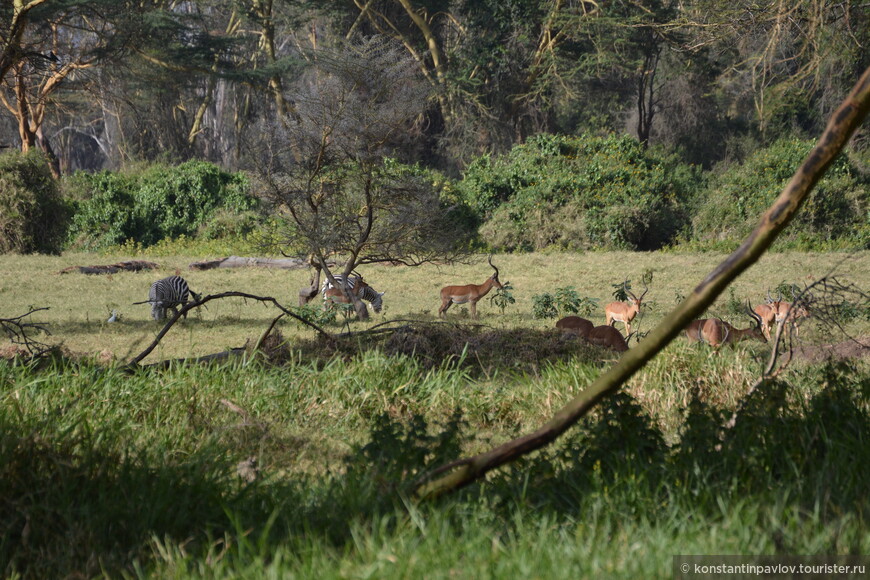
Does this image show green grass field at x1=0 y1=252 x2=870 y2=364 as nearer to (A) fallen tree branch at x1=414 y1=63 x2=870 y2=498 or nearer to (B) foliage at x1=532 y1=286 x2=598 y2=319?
(B) foliage at x1=532 y1=286 x2=598 y2=319

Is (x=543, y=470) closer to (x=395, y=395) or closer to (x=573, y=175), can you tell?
(x=395, y=395)

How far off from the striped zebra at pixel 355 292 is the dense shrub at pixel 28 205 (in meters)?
12.4

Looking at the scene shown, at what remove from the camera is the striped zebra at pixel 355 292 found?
12.9 m

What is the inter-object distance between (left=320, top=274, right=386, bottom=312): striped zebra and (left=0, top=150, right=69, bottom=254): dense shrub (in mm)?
12387

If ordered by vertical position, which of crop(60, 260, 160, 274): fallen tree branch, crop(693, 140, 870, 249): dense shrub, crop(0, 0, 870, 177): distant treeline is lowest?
crop(60, 260, 160, 274): fallen tree branch

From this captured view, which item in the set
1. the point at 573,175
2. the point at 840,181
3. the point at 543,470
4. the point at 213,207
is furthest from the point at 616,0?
the point at 543,470

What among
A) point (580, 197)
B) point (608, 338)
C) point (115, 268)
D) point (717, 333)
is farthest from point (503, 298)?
point (580, 197)

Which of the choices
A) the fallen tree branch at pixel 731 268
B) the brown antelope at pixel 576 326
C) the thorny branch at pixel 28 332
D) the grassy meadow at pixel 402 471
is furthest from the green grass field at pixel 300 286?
the fallen tree branch at pixel 731 268

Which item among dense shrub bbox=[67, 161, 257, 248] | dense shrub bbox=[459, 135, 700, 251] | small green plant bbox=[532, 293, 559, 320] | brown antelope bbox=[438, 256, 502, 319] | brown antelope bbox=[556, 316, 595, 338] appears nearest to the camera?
brown antelope bbox=[556, 316, 595, 338]

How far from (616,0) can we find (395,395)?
25.4 meters

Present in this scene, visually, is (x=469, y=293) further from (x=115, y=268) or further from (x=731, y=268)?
(x=115, y=268)

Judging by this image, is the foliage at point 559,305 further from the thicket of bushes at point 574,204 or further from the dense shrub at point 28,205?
the dense shrub at point 28,205

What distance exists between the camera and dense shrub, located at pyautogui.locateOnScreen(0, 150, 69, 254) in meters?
21.7

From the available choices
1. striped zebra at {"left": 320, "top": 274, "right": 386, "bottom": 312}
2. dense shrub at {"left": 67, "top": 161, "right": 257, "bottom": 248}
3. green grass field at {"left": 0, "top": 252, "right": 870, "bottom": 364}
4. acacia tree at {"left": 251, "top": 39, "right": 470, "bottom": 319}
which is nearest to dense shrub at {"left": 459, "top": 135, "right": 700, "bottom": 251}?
green grass field at {"left": 0, "top": 252, "right": 870, "bottom": 364}
